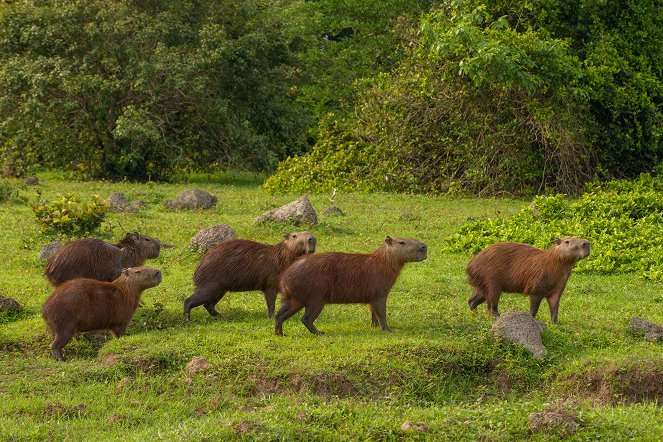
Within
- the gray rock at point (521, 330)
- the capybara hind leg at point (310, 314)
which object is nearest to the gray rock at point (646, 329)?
the gray rock at point (521, 330)

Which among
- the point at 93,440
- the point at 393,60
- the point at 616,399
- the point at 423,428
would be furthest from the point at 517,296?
the point at 393,60

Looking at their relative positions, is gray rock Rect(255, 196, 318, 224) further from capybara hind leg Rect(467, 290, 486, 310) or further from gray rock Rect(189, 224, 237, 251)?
capybara hind leg Rect(467, 290, 486, 310)

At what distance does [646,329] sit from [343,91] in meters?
17.2

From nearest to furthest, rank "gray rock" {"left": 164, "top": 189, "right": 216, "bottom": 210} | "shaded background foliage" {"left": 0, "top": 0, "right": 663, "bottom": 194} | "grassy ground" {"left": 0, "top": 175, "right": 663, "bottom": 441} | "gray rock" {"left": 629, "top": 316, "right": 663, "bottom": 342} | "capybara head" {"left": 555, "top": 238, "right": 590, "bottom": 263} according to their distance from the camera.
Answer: "grassy ground" {"left": 0, "top": 175, "right": 663, "bottom": 441}, "gray rock" {"left": 629, "top": 316, "right": 663, "bottom": 342}, "capybara head" {"left": 555, "top": 238, "right": 590, "bottom": 263}, "gray rock" {"left": 164, "top": 189, "right": 216, "bottom": 210}, "shaded background foliage" {"left": 0, "top": 0, "right": 663, "bottom": 194}

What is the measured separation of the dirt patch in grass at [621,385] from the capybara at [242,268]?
272 centimetres

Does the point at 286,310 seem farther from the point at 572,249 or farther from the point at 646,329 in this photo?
the point at 646,329

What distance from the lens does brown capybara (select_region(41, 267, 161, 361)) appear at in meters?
8.26

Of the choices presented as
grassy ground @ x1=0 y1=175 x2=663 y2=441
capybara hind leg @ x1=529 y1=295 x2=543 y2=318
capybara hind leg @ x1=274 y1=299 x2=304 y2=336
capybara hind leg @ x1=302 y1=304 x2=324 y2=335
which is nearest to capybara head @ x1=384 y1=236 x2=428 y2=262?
grassy ground @ x1=0 y1=175 x2=663 y2=441

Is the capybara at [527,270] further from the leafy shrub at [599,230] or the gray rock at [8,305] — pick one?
the gray rock at [8,305]

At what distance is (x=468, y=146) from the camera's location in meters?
19.5

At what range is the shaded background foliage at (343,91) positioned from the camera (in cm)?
1886

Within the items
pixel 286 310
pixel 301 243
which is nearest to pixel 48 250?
pixel 301 243

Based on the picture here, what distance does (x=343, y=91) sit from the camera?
25.4 meters

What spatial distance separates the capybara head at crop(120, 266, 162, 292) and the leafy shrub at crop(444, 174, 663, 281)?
5.31 m
